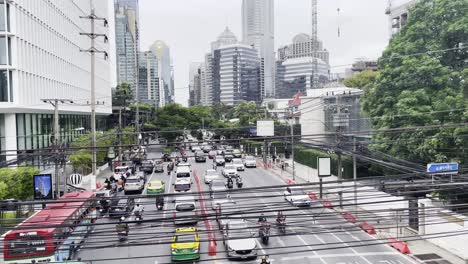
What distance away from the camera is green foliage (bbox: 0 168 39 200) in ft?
70.1

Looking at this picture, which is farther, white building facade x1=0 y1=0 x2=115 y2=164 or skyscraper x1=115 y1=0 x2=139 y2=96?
skyscraper x1=115 y1=0 x2=139 y2=96

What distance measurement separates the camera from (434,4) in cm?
2378

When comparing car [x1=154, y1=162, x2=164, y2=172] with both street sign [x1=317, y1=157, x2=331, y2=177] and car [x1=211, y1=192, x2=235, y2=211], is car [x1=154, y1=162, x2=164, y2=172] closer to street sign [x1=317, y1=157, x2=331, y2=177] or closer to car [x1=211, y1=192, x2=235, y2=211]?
street sign [x1=317, y1=157, x2=331, y2=177]

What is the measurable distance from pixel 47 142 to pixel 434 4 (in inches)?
1161

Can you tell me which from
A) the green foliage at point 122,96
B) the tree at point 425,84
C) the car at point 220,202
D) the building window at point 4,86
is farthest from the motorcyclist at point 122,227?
the green foliage at point 122,96

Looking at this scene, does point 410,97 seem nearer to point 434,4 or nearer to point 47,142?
point 434,4

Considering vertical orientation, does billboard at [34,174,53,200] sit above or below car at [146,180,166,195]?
above

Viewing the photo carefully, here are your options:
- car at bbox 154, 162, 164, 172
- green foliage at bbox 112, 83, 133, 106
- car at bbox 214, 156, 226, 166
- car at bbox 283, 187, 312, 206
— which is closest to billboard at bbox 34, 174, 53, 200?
car at bbox 283, 187, 312, 206

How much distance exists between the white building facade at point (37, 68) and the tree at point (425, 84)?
20.3m

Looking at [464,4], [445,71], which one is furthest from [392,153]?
[464,4]


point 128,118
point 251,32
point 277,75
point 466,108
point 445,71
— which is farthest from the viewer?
point 251,32

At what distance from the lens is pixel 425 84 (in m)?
23.1

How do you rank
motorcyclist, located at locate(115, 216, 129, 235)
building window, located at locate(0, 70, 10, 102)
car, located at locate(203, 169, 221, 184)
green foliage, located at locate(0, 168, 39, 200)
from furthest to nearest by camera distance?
car, located at locate(203, 169, 221, 184), building window, located at locate(0, 70, 10, 102), green foliage, located at locate(0, 168, 39, 200), motorcyclist, located at locate(115, 216, 129, 235)

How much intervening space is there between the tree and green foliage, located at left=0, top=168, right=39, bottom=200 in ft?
55.0
